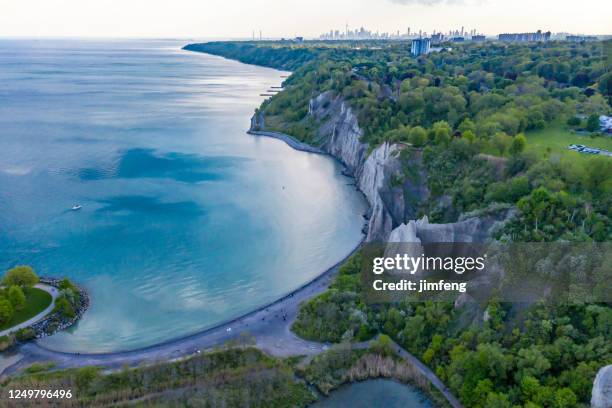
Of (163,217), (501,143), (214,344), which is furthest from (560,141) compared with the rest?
(163,217)

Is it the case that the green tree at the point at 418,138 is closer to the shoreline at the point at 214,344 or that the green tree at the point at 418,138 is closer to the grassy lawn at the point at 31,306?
the shoreline at the point at 214,344

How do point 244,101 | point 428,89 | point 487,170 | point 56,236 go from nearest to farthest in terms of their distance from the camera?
point 487,170 < point 56,236 < point 428,89 < point 244,101

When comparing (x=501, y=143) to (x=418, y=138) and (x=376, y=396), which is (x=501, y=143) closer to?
(x=418, y=138)

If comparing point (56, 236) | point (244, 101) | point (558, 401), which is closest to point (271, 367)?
point (558, 401)

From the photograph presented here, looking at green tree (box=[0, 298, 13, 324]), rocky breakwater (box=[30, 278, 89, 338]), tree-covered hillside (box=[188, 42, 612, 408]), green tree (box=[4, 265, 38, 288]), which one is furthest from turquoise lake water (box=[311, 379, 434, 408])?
green tree (box=[4, 265, 38, 288])

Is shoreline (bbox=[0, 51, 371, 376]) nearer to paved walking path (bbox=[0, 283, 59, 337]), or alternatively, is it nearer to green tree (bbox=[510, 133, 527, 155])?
paved walking path (bbox=[0, 283, 59, 337])

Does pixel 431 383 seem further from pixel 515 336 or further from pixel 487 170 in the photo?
pixel 487 170
